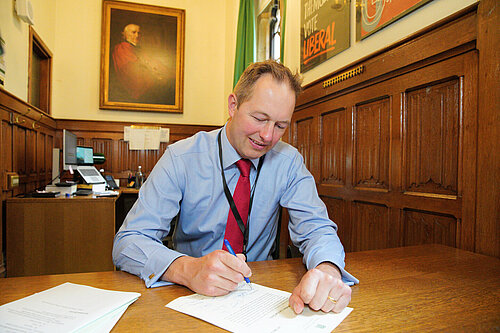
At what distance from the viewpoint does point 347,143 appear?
6.86 ft

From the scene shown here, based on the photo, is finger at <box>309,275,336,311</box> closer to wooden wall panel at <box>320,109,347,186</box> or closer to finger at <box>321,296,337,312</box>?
finger at <box>321,296,337,312</box>

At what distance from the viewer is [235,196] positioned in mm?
1276

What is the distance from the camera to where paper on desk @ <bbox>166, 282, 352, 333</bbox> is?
618 millimetres

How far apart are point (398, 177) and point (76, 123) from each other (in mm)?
4491

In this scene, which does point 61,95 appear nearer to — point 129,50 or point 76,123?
point 76,123

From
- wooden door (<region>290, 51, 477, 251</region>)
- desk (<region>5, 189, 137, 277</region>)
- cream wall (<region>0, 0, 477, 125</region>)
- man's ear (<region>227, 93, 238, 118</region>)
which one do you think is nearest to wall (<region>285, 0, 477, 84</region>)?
cream wall (<region>0, 0, 477, 125</region>)

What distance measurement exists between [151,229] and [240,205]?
357mm

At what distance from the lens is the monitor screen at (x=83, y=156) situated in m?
3.62

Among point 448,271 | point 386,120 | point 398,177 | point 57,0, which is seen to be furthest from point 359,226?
point 57,0

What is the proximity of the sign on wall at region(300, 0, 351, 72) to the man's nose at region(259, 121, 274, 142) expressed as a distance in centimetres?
132

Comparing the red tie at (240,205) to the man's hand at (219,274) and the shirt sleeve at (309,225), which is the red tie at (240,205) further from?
the man's hand at (219,274)

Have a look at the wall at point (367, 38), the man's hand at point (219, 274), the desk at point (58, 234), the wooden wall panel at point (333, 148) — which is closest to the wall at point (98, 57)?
the desk at point (58, 234)

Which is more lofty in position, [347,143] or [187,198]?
[347,143]

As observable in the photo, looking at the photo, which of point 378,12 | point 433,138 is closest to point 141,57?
point 378,12
